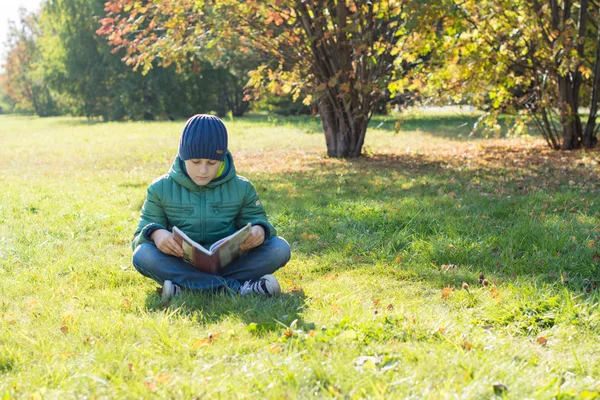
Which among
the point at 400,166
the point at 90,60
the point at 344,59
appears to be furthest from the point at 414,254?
the point at 90,60

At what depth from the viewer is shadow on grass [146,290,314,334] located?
3.27 metres

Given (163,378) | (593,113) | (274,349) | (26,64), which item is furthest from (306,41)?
(26,64)

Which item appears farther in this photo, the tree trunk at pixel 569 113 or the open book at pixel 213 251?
the tree trunk at pixel 569 113

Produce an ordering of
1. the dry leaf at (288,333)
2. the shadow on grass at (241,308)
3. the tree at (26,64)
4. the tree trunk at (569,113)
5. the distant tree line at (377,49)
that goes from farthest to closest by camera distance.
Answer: the tree at (26,64), the tree trunk at (569,113), the distant tree line at (377,49), the shadow on grass at (241,308), the dry leaf at (288,333)

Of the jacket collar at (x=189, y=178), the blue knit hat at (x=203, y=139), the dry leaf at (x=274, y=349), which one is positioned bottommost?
the dry leaf at (x=274, y=349)

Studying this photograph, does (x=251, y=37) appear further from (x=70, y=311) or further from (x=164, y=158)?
(x=70, y=311)

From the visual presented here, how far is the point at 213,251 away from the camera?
3.62 meters

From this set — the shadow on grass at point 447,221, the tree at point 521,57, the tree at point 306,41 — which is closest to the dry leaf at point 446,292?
the shadow on grass at point 447,221

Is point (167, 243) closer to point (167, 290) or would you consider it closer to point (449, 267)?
point (167, 290)

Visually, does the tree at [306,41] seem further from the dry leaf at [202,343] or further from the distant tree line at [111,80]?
the distant tree line at [111,80]

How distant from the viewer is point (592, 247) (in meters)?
4.47

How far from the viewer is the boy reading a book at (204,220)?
12.2ft

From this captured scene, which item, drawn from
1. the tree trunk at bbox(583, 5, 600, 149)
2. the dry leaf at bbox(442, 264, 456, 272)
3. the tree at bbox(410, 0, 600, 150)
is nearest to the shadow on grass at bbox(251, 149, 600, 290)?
the dry leaf at bbox(442, 264, 456, 272)

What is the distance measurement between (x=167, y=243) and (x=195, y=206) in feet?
1.15
